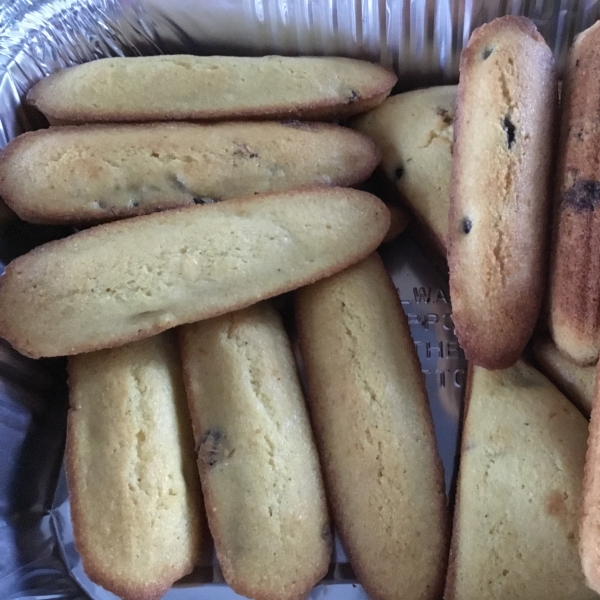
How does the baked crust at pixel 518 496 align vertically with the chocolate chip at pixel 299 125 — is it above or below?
below

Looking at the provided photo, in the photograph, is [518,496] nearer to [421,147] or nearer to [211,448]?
[211,448]

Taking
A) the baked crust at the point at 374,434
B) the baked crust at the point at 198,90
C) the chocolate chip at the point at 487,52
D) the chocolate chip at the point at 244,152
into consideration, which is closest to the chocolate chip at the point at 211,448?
the baked crust at the point at 374,434

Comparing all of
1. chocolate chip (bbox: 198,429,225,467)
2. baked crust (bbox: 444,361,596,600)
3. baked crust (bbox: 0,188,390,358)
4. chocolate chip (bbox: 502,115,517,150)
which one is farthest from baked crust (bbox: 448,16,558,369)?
chocolate chip (bbox: 198,429,225,467)

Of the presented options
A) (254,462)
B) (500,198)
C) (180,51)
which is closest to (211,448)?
(254,462)

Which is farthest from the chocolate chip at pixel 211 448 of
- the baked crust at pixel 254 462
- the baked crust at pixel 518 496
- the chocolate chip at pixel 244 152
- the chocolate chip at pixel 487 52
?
the chocolate chip at pixel 487 52

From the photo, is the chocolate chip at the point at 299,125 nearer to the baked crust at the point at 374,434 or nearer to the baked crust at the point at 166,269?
the baked crust at the point at 166,269

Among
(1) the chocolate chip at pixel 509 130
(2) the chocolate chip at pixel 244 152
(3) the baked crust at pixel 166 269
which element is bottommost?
(3) the baked crust at pixel 166 269

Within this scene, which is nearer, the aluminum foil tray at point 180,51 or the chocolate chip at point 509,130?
the chocolate chip at point 509,130
